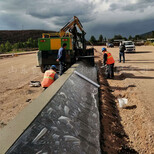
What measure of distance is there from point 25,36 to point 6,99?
119m

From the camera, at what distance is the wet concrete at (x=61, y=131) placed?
2.14m

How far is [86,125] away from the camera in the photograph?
3.58m

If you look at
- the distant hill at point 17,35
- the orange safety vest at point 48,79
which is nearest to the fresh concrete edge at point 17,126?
the orange safety vest at point 48,79

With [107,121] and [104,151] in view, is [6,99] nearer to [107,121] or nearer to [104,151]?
[107,121]

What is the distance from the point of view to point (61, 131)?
267cm

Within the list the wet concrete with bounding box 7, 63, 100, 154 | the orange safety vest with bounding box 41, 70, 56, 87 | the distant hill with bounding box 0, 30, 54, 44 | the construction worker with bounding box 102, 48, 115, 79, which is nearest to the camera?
the wet concrete with bounding box 7, 63, 100, 154

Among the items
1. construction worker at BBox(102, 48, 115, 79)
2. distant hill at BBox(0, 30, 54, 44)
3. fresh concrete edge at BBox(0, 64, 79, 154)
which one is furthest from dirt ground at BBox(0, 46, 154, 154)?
distant hill at BBox(0, 30, 54, 44)

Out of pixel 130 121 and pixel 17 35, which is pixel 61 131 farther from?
pixel 17 35

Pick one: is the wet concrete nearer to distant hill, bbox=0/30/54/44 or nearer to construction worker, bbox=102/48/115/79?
construction worker, bbox=102/48/115/79

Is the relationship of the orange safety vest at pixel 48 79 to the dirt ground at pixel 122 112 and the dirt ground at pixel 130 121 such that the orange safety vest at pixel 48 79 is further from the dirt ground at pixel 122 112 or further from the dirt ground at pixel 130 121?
the dirt ground at pixel 130 121

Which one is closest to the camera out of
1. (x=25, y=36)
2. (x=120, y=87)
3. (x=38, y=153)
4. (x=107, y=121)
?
(x=38, y=153)

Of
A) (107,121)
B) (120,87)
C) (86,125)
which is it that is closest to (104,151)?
(86,125)

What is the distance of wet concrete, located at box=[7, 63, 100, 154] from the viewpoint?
2.14m

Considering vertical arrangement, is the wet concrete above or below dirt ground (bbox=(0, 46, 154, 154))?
above
